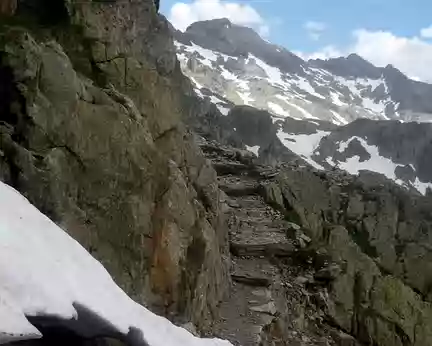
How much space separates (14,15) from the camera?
17.2 metres

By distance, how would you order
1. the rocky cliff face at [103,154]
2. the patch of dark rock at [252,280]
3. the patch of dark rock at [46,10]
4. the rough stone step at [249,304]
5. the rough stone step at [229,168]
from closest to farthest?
the rocky cliff face at [103,154] → the patch of dark rock at [46,10] → the rough stone step at [249,304] → the patch of dark rock at [252,280] → the rough stone step at [229,168]

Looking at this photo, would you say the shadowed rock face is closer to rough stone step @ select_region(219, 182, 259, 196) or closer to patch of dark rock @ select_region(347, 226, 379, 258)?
rough stone step @ select_region(219, 182, 259, 196)

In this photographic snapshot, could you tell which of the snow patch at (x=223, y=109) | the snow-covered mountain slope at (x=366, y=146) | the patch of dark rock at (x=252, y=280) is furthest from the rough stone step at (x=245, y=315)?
the snow patch at (x=223, y=109)

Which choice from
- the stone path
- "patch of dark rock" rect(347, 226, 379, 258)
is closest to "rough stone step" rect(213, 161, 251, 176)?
the stone path

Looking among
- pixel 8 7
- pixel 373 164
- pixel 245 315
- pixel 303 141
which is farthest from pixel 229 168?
pixel 303 141

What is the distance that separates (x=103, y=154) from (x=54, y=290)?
7.43 m

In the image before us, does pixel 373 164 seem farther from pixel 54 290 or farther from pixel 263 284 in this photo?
pixel 54 290

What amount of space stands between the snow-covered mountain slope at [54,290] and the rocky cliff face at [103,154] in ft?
11.0

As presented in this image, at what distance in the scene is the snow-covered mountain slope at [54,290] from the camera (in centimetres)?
633

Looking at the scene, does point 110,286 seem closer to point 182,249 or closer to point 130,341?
point 130,341

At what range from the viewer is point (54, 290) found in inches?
269

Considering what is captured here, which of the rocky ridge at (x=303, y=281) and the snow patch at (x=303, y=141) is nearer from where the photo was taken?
the rocky ridge at (x=303, y=281)

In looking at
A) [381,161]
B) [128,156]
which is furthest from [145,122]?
[381,161]

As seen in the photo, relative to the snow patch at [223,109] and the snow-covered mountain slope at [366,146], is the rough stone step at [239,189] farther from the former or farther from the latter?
the snow patch at [223,109]
